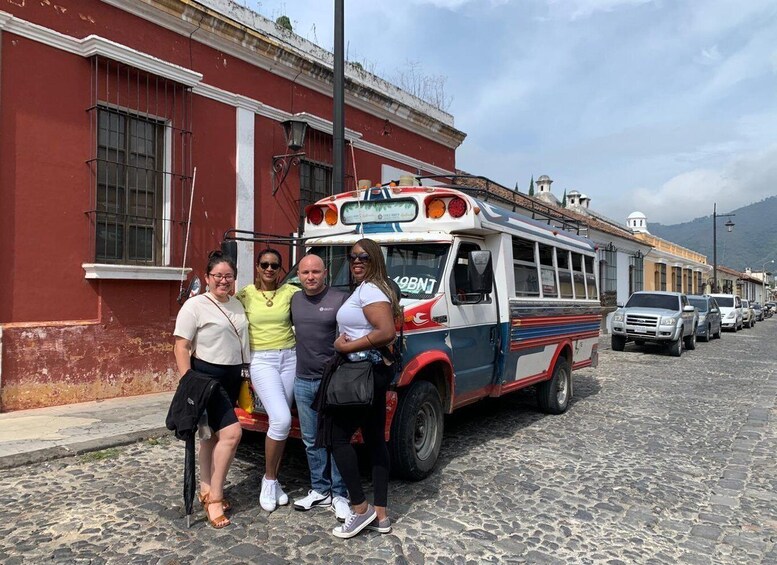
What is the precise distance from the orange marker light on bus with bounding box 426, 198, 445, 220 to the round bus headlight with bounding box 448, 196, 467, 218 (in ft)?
0.25

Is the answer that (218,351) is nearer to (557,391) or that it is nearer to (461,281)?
(461,281)

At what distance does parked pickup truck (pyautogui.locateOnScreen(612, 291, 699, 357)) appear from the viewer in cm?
1584

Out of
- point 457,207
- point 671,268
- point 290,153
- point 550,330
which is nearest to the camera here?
point 457,207

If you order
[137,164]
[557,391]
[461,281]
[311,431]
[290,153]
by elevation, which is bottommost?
[557,391]

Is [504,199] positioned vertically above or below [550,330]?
above

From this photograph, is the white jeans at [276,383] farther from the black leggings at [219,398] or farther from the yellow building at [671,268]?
the yellow building at [671,268]

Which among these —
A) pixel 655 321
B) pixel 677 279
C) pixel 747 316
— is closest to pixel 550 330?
pixel 655 321

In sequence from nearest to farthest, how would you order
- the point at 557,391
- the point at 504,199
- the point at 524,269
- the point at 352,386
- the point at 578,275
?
1. the point at 352,386
2. the point at 524,269
3. the point at 504,199
4. the point at 557,391
5. the point at 578,275

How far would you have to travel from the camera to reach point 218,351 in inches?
157

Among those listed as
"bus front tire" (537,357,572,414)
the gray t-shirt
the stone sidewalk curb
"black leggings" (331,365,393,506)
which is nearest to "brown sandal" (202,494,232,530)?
"black leggings" (331,365,393,506)

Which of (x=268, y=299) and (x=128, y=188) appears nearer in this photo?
(x=268, y=299)

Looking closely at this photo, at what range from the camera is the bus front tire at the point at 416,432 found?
4688 mm

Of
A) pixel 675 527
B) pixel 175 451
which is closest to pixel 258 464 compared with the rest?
pixel 175 451

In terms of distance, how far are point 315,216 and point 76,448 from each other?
3.20 m
